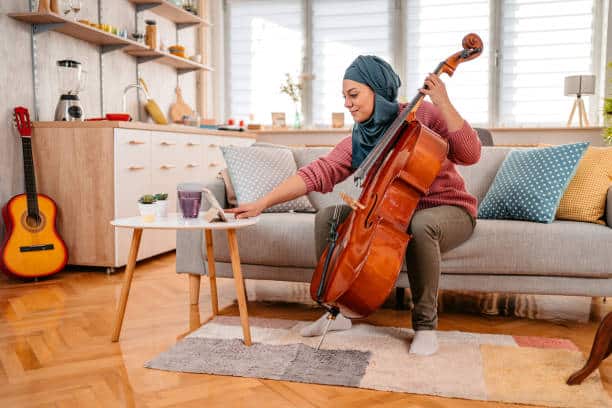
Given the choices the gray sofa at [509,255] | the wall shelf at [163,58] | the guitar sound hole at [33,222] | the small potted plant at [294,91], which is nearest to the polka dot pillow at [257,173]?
the gray sofa at [509,255]

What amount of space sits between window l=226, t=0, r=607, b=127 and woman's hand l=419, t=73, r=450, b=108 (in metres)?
4.16

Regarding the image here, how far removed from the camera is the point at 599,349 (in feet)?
5.27

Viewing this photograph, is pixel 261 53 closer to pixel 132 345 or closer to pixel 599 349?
pixel 132 345

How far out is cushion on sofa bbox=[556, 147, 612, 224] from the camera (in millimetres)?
2402

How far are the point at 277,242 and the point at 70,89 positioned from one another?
200 cm

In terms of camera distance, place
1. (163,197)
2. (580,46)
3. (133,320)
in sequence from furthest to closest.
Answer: (580,46)
(133,320)
(163,197)

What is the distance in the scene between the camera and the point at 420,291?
194cm

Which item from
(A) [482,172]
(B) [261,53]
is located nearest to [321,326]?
(A) [482,172]

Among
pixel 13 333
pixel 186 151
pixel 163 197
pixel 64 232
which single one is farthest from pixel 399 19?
pixel 13 333

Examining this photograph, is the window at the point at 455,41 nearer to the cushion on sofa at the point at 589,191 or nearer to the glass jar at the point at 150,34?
the glass jar at the point at 150,34

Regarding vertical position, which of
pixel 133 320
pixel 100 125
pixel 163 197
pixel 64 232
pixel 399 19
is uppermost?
pixel 399 19

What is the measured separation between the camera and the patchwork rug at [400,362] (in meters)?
1.64

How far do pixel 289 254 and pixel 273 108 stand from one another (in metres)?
4.09

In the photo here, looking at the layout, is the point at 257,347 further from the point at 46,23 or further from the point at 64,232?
the point at 46,23
